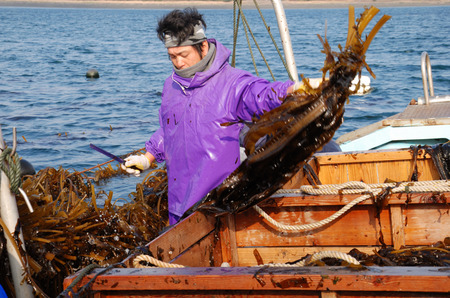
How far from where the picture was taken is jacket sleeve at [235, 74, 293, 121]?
324 centimetres

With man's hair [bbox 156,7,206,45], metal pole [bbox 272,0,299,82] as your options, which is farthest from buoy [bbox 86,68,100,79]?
man's hair [bbox 156,7,206,45]

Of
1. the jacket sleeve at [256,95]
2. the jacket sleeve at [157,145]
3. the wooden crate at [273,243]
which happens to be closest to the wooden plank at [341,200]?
the wooden crate at [273,243]

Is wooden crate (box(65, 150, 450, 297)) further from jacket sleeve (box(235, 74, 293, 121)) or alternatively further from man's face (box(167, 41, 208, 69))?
man's face (box(167, 41, 208, 69))

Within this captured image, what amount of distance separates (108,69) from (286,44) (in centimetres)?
2381

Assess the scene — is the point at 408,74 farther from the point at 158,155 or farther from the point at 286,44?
the point at 158,155

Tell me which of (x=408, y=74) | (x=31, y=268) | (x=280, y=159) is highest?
(x=280, y=159)

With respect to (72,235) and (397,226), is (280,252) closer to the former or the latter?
(397,226)

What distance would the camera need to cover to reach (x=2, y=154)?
3207 millimetres

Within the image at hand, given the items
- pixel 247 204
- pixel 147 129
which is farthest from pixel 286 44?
pixel 147 129

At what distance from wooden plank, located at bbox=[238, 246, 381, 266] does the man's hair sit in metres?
1.59

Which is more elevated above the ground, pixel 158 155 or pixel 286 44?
pixel 286 44

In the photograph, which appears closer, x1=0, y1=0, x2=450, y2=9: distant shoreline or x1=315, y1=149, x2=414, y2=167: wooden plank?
x1=315, y1=149, x2=414, y2=167: wooden plank

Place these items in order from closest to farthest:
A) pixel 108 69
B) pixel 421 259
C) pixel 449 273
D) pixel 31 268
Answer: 1. pixel 449 273
2. pixel 421 259
3. pixel 31 268
4. pixel 108 69

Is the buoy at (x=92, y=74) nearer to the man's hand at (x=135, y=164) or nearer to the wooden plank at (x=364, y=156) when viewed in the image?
the wooden plank at (x=364, y=156)
